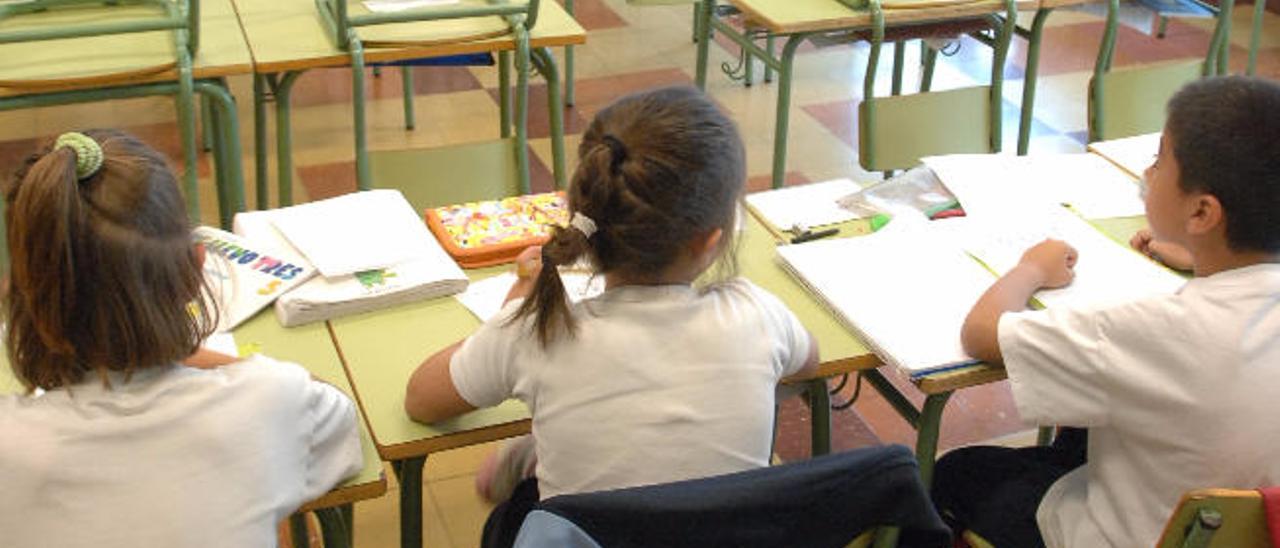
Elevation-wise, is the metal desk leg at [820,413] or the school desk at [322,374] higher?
the school desk at [322,374]

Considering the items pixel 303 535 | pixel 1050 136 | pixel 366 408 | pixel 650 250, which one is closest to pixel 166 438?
pixel 366 408

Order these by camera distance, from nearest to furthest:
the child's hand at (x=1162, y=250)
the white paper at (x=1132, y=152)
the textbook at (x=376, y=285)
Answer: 1. the textbook at (x=376, y=285)
2. the child's hand at (x=1162, y=250)
3. the white paper at (x=1132, y=152)

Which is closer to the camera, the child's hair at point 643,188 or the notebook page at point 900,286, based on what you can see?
the child's hair at point 643,188

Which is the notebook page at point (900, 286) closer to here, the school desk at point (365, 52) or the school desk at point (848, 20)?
the school desk at point (365, 52)

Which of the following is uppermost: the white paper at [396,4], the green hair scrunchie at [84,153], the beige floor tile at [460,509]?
the green hair scrunchie at [84,153]

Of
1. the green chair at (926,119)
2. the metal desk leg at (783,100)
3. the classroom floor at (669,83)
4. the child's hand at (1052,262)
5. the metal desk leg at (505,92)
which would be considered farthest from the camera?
the classroom floor at (669,83)

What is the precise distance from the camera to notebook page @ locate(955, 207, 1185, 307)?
1.92 m

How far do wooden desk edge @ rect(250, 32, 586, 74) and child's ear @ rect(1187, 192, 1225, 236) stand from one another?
1.49 m

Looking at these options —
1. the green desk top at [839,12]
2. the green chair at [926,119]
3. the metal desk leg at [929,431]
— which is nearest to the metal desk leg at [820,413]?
the metal desk leg at [929,431]

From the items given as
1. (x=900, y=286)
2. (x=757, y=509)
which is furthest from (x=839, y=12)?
(x=757, y=509)

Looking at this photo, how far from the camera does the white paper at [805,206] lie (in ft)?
7.01

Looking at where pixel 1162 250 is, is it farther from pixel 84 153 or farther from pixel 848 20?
pixel 84 153

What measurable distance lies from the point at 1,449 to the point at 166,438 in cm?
14

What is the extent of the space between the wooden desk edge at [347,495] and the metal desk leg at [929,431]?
72 cm
